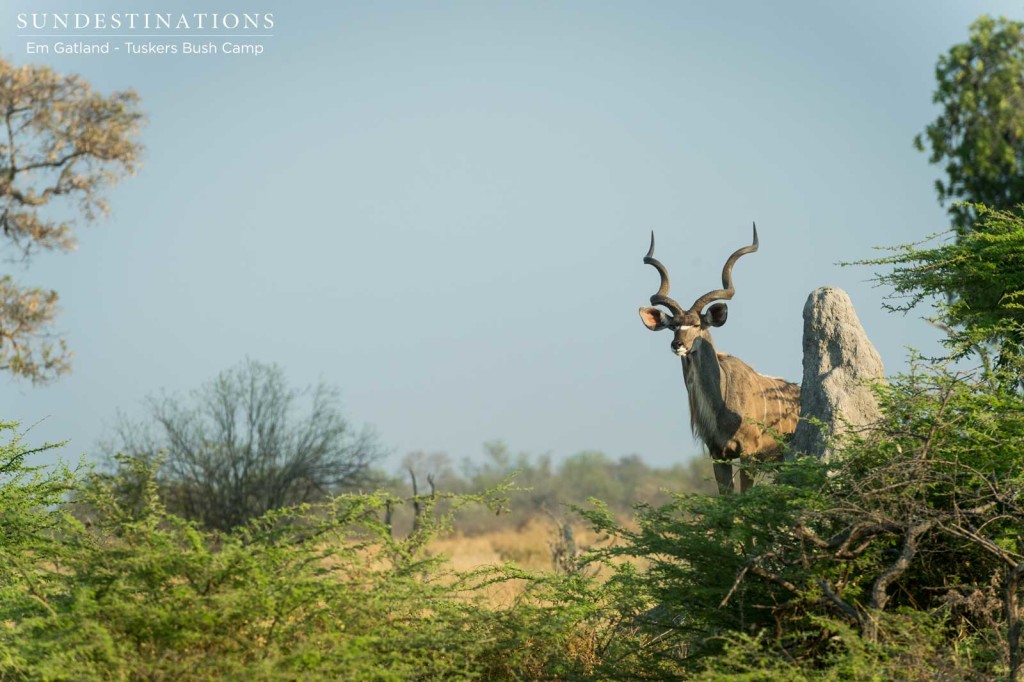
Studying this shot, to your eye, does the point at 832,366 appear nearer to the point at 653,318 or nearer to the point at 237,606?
the point at 653,318

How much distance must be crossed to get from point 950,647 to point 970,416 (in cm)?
140

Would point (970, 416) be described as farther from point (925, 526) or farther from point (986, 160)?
point (986, 160)

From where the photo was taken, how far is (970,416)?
719 cm

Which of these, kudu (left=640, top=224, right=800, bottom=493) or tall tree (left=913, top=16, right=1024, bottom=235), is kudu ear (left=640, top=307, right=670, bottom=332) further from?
tall tree (left=913, top=16, right=1024, bottom=235)

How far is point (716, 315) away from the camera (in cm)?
1416

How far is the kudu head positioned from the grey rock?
2.97 metres

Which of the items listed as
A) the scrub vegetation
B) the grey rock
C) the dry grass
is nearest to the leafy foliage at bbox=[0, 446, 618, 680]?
the scrub vegetation

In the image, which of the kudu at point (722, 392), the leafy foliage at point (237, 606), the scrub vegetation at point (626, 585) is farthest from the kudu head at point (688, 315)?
the leafy foliage at point (237, 606)

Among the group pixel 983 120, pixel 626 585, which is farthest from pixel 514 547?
pixel 626 585

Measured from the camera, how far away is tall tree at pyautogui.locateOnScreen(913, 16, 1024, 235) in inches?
1065

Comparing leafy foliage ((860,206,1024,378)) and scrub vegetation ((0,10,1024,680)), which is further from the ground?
leafy foliage ((860,206,1024,378))

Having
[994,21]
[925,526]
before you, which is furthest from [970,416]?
[994,21]

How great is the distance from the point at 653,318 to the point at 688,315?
0.67 m

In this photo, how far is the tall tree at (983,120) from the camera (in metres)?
27.1
